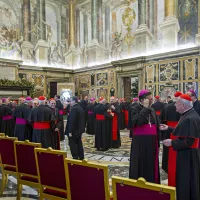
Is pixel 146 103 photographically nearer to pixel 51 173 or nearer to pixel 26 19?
pixel 51 173

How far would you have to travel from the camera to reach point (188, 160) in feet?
9.88

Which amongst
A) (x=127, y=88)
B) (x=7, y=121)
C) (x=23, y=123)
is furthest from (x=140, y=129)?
(x=127, y=88)

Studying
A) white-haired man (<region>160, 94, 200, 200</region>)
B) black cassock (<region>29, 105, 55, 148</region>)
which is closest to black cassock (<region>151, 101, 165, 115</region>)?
black cassock (<region>29, 105, 55, 148</region>)

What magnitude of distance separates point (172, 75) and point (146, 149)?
9808 mm

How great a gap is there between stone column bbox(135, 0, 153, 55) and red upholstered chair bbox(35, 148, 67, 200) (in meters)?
12.9

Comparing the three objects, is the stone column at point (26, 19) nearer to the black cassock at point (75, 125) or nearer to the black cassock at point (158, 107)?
the black cassock at point (158, 107)

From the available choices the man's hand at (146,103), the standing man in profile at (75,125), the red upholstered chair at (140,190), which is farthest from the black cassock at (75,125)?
the red upholstered chair at (140,190)

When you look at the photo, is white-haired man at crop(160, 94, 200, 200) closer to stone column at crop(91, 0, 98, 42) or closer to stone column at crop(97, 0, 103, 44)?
stone column at crop(97, 0, 103, 44)

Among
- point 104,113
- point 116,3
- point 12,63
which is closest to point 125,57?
point 116,3

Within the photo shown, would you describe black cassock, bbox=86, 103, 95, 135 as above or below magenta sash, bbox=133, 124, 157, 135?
below

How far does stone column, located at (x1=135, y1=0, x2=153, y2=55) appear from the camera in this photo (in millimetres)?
14578

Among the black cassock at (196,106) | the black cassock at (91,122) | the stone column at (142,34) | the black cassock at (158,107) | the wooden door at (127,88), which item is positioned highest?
the stone column at (142,34)

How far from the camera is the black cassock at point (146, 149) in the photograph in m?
3.86

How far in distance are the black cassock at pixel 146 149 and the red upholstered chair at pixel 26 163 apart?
1720mm
